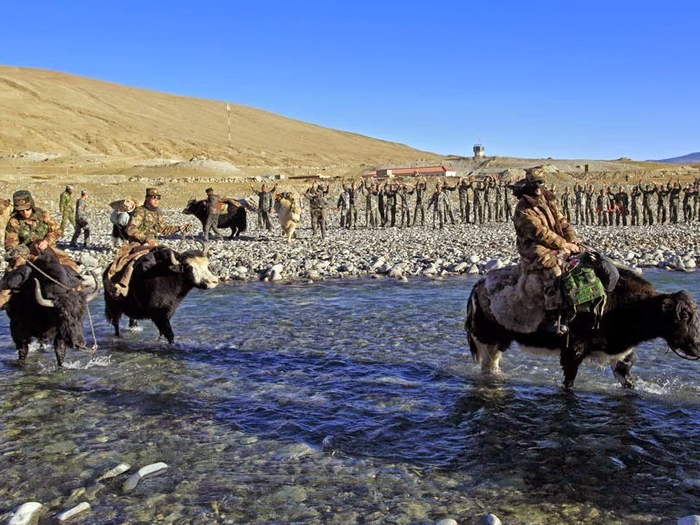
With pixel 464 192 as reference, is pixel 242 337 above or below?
below

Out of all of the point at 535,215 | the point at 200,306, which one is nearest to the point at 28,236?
the point at 200,306

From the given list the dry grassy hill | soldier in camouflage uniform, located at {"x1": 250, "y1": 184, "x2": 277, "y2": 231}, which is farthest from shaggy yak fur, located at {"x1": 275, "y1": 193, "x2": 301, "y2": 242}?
the dry grassy hill

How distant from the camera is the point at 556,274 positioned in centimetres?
542

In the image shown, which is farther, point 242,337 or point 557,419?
point 242,337

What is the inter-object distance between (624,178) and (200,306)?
48070 mm

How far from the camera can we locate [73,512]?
3.89 meters

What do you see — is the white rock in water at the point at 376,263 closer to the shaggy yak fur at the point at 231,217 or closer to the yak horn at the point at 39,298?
the shaggy yak fur at the point at 231,217

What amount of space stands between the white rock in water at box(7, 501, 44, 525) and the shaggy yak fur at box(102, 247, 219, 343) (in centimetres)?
398

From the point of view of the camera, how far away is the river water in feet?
13.2

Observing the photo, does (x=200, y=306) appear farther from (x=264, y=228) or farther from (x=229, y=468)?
(x=264, y=228)

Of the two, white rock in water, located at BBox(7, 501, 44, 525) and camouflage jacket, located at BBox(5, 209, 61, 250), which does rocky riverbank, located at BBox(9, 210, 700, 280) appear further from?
white rock in water, located at BBox(7, 501, 44, 525)

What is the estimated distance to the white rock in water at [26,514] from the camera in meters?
3.79

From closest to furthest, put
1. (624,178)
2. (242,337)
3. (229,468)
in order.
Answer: (229,468) < (242,337) < (624,178)

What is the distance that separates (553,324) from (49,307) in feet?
17.1
